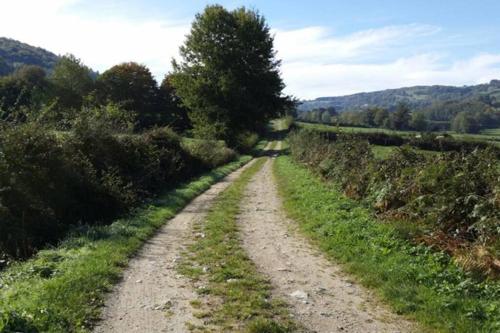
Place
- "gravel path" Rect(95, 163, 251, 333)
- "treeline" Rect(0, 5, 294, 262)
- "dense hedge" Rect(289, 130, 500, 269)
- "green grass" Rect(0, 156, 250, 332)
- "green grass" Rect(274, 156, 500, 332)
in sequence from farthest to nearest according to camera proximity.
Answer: "treeline" Rect(0, 5, 294, 262), "dense hedge" Rect(289, 130, 500, 269), "green grass" Rect(274, 156, 500, 332), "gravel path" Rect(95, 163, 251, 333), "green grass" Rect(0, 156, 250, 332)

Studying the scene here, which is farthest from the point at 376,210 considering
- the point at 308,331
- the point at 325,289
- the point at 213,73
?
the point at 213,73

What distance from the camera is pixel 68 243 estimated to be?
1101 centimetres

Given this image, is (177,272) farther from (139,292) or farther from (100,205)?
(100,205)

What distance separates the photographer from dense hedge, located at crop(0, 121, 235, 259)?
41.4 feet

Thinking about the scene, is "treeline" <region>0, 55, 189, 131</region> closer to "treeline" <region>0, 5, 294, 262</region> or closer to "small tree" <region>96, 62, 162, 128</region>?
"small tree" <region>96, 62, 162, 128</region>

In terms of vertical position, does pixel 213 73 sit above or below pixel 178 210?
above

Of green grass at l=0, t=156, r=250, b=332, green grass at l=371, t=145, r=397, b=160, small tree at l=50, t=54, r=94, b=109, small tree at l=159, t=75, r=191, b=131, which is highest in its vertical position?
small tree at l=50, t=54, r=94, b=109

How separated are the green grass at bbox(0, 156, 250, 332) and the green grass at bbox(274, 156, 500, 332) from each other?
4.36 m

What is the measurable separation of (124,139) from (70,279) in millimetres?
13583

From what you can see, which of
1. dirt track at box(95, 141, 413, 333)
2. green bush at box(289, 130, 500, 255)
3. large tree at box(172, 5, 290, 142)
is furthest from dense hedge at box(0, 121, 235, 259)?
large tree at box(172, 5, 290, 142)

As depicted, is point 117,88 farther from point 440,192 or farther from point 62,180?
point 440,192

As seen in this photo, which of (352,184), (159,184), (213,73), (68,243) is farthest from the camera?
(213,73)

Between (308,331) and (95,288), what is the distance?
353 centimetres

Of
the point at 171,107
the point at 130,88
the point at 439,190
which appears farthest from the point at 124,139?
the point at 130,88
